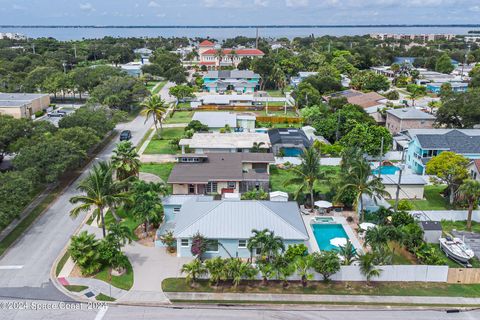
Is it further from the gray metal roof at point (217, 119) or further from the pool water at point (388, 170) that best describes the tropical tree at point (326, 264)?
the gray metal roof at point (217, 119)

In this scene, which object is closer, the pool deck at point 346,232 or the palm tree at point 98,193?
the palm tree at point 98,193

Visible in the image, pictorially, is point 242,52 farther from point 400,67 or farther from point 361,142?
point 361,142

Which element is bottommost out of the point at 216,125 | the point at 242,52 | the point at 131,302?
the point at 131,302

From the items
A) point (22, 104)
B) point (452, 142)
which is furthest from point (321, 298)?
point (22, 104)

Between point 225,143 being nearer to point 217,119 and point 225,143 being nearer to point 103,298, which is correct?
point 217,119

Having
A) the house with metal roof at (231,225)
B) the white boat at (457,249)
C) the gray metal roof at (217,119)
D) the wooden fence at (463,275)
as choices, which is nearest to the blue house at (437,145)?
the white boat at (457,249)

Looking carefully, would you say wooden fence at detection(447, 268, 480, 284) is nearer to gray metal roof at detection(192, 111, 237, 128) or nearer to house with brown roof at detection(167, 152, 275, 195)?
house with brown roof at detection(167, 152, 275, 195)

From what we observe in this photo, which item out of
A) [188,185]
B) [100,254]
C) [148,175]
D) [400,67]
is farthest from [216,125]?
[400,67]

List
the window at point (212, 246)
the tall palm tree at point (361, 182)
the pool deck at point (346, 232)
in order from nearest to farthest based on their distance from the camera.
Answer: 1. the window at point (212, 246)
2. the pool deck at point (346, 232)
3. the tall palm tree at point (361, 182)
